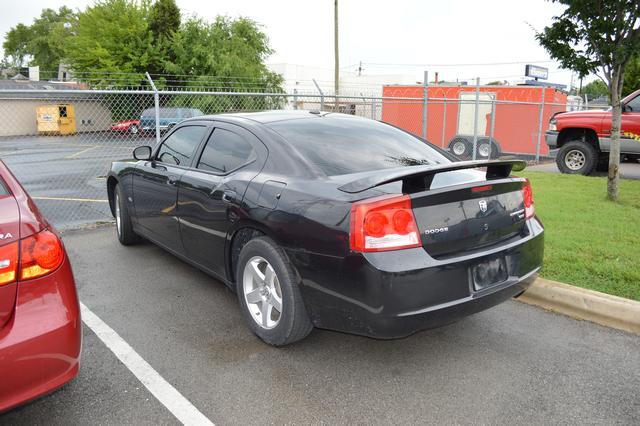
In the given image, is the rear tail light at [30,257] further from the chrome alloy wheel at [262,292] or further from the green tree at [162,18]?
the green tree at [162,18]

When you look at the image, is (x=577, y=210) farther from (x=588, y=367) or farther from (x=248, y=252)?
(x=248, y=252)

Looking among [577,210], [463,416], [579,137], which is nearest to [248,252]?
[463,416]

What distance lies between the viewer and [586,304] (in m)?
3.82

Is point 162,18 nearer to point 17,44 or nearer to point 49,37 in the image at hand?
point 49,37

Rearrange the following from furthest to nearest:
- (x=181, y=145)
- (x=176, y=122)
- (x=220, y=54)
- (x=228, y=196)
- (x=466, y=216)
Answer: (x=220, y=54) → (x=176, y=122) → (x=181, y=145) → (x=228, y=196) → (x=466, y=216)

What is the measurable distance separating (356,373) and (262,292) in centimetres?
81

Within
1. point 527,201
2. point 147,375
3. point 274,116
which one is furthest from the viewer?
point 274,116

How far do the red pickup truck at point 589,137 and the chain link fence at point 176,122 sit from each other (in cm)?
166

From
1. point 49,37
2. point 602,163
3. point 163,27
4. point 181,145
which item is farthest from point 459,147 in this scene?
point 49,37

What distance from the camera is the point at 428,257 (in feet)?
8.89

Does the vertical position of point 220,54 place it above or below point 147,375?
above

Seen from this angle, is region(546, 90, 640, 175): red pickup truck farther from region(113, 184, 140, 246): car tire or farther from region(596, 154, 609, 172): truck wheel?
region(113, 184, 140, 246): car tire

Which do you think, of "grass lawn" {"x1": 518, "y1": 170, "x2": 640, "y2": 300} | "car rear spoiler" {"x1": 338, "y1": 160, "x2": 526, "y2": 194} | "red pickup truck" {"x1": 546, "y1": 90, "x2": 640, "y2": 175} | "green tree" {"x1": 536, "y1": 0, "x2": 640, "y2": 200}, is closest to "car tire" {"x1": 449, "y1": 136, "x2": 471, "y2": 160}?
"red pickup truck" {"x1": 546, "y1": 90, "x2": 640, "y2": 175}

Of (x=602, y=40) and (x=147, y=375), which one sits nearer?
(x=147, y=375)
